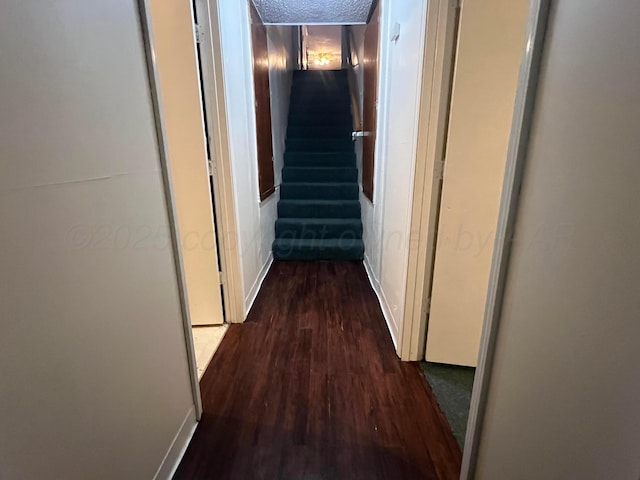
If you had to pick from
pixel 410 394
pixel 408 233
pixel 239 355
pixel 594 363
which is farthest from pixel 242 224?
pixel 594 363

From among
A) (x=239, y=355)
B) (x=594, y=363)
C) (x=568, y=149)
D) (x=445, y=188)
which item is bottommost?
(x=239, y=355)

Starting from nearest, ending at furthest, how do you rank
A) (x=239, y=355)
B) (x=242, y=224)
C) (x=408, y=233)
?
(x=408, y=233), (x=239, y=355), (x=242, y=224)

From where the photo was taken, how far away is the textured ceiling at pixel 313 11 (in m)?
2.90

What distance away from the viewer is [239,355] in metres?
2.02

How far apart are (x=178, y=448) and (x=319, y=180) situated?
3400mm

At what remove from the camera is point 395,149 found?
2.16 m

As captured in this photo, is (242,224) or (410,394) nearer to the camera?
(410,394)

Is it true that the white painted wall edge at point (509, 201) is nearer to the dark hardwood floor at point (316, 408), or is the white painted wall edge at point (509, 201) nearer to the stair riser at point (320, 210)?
the dark hardwood floor at point (316, 408)

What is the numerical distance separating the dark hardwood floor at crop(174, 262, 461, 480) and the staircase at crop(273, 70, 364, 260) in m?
1.16

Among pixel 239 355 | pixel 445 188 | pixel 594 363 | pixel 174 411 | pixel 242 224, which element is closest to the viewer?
pixel 594 363

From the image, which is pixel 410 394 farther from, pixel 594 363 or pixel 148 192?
pixel 148 192

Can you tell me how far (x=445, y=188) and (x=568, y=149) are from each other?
38.7 inches

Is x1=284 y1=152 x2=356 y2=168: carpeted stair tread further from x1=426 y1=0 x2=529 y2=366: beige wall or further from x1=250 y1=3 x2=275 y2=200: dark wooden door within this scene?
x1=426 y1=0 x2=529 y2=366: beige wall

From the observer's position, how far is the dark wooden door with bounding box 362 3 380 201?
2797 millimetres
